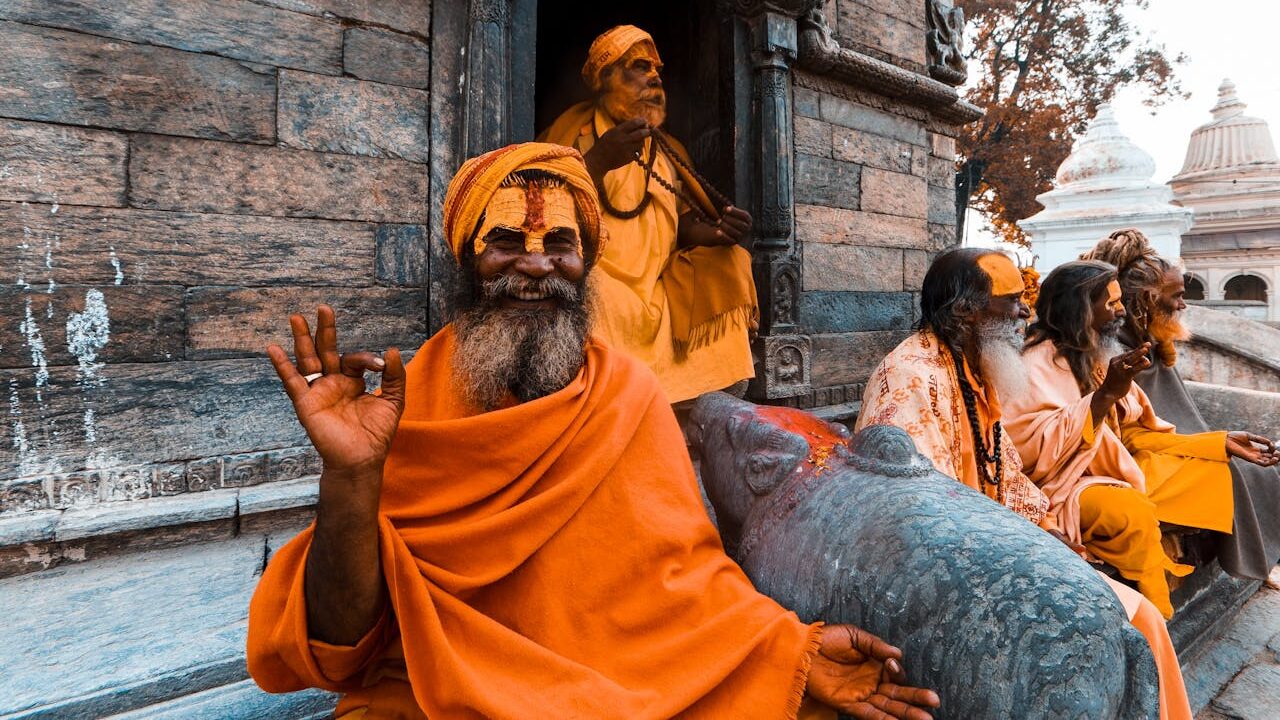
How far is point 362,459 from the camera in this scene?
1.27 metres

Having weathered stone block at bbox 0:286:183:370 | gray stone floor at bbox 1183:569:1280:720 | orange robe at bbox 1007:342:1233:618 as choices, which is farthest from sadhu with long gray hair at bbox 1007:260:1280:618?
weathered stone block at bbox 0:286:183:370

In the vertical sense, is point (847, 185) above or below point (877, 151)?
below

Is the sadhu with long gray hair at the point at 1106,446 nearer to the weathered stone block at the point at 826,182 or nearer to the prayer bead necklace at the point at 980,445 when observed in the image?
the prayer bead necklace at the point at 980,445

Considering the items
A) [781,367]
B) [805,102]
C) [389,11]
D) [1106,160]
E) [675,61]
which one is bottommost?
[781,367]

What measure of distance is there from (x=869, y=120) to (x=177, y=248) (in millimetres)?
4661

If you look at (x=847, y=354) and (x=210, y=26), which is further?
(x=847, y=354)

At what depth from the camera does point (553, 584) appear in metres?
1.61

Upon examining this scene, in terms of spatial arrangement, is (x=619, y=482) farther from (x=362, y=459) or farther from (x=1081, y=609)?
(x=1081, y=609)

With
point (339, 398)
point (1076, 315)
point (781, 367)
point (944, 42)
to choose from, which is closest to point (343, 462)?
point (339, 398)

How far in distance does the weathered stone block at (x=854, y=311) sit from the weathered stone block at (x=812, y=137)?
104 cm

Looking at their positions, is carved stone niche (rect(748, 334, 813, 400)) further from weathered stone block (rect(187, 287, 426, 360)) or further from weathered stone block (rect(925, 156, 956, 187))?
weathered stone block (rect(925, 156, 956, 187))

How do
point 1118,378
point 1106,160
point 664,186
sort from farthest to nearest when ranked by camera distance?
point 1106,160
point 664,186
point 1118,378

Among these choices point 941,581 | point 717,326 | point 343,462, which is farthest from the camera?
point 717,326

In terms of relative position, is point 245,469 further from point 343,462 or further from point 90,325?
point 343,462
